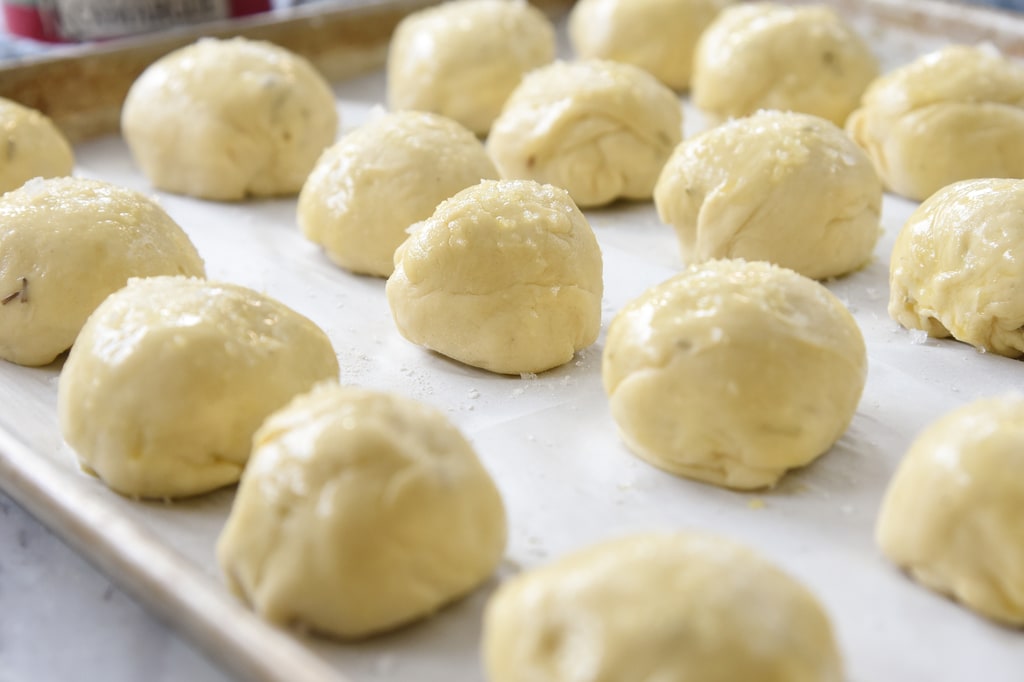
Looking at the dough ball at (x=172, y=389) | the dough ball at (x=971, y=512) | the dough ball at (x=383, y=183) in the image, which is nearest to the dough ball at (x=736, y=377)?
the dough ball at (x=971, y=512)

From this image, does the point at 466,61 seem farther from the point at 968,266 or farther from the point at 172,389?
the point at 172,389

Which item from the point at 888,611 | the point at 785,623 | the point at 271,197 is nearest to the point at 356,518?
the point at 785,623

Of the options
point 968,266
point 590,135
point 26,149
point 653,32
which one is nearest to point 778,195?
point 968,266

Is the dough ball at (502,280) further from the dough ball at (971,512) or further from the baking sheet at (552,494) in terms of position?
the dough ball at (971,512)

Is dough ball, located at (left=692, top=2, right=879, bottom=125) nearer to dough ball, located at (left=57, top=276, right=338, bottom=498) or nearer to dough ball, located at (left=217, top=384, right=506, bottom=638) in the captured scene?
dough ball, located at (left=57, top=276, right=338, bottom=498)

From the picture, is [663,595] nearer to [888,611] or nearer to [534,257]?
[888,611]

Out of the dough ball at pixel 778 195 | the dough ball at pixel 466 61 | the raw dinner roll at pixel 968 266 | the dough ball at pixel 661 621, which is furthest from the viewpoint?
the dough ball at pixel 466 61
